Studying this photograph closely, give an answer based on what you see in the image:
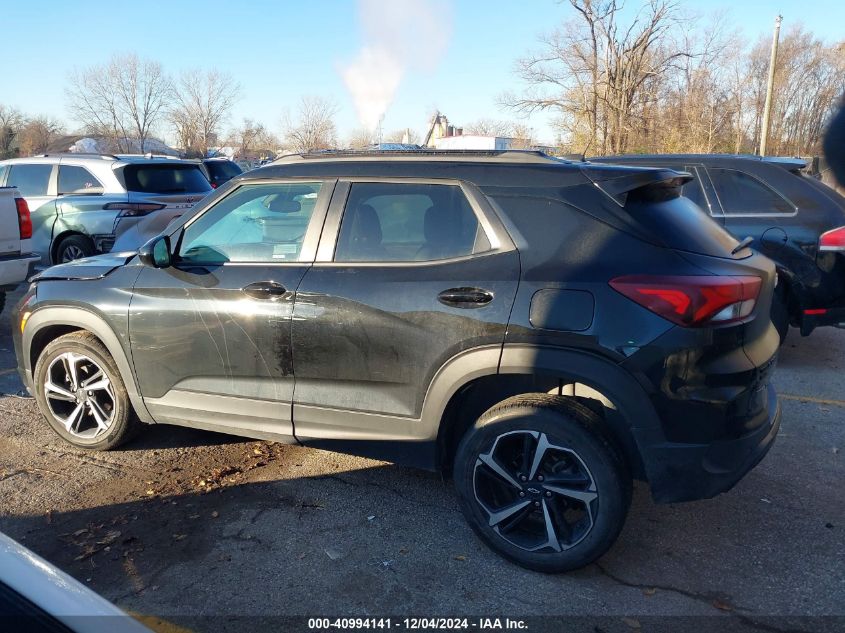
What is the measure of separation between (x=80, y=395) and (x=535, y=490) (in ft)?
9.69

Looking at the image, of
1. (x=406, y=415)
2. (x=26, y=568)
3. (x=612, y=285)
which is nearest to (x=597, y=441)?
(x=612, y=285)

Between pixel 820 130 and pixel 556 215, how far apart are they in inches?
52.9

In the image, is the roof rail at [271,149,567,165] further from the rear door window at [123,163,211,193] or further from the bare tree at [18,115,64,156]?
the bare tree at [18,115,64,156]

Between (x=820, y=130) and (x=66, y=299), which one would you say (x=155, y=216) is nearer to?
(x=66, y=299)

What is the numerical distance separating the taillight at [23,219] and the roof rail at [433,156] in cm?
488

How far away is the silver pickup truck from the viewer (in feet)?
24.3

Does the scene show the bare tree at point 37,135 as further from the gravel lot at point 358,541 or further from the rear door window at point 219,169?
the gravel lot at point 358,541

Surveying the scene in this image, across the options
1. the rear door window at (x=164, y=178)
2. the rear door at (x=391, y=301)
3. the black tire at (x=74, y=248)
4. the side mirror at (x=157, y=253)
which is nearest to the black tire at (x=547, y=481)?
the rear door at (x=391, y=301)

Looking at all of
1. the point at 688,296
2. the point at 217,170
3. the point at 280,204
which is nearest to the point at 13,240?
the point at 280,204

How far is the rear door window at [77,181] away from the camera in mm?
9930

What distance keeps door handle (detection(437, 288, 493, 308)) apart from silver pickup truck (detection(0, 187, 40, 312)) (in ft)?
20.0

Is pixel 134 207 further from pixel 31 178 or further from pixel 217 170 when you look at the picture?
pixel 217 170

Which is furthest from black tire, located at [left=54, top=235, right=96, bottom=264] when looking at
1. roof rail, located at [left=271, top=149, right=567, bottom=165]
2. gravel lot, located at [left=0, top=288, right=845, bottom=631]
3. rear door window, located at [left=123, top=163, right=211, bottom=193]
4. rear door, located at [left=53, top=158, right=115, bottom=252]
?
roof rail, located at [left=271, top=149, right=567, bottom=165]

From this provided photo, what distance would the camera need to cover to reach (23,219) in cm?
760
